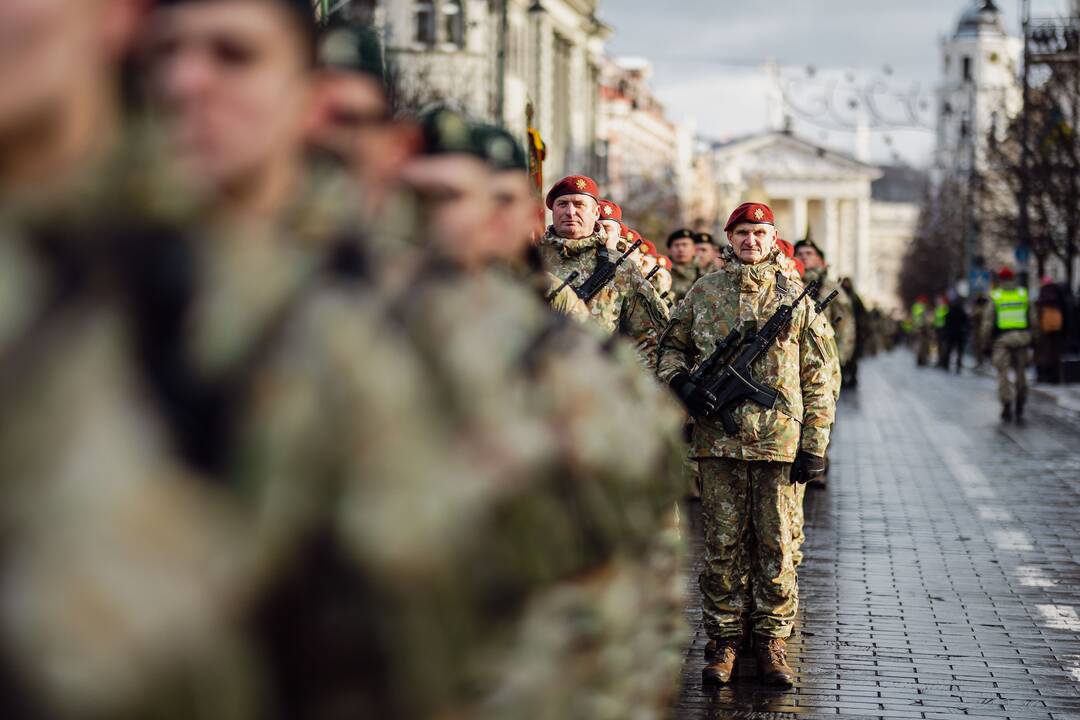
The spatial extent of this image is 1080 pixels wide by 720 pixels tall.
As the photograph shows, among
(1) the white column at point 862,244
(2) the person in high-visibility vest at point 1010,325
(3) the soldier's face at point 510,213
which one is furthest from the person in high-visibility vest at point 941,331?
(1) the white column at point 862,244

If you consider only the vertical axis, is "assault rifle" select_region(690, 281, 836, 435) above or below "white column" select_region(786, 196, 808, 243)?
below

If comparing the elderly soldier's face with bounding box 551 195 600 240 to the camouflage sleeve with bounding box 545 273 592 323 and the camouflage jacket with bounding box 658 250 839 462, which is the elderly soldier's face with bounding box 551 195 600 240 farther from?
the camouflage sleeve with bounding box 545 273 592 323

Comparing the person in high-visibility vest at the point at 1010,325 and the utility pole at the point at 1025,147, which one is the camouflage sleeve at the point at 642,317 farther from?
the utility pole at the point at 1025,147

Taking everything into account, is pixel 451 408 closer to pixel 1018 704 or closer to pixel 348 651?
pixel 348 651

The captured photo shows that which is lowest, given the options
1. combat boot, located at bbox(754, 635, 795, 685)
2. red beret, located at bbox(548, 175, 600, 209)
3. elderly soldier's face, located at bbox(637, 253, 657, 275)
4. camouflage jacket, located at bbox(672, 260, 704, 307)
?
combat boot, located at bbox(754, 635, 795, 685)

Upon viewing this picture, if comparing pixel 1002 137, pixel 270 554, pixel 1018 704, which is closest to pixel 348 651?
pixel 270 554

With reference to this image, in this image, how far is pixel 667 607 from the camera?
2.81m

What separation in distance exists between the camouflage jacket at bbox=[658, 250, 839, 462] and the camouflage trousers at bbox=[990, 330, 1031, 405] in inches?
633

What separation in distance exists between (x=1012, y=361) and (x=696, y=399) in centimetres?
1749

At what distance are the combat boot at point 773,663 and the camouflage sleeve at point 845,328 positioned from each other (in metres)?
9.24

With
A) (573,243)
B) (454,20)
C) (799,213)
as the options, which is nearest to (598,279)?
(573,243)

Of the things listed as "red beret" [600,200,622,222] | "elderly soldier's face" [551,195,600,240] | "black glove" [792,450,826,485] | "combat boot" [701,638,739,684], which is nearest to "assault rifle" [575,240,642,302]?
"elderly soldier's face" [551,195,600,240]

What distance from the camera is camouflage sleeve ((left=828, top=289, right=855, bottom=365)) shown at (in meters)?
17.1

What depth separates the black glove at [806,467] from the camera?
7328 millimetres
